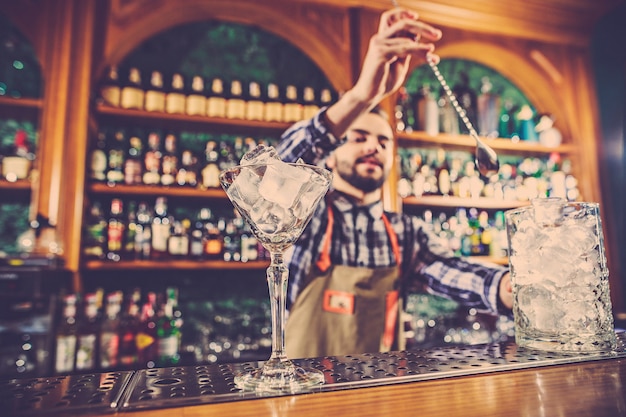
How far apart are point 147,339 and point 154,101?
1.24 meters

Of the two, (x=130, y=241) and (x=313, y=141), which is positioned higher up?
(x=313, y=141)

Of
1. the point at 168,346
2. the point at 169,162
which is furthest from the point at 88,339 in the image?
the point at 169,162

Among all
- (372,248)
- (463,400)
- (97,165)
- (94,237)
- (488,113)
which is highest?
(488,113)

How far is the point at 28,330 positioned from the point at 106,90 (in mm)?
1243

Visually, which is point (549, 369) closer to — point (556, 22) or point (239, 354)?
point (239, 354)

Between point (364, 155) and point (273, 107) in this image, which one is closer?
point (364, 155)

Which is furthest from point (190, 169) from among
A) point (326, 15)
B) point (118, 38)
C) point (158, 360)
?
point (326, 15)

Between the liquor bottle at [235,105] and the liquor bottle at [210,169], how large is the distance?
0.78 feet

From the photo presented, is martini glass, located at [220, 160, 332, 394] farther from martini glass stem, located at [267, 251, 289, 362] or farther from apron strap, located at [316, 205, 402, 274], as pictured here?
apron strap, located at [316, 205, 402, 274]

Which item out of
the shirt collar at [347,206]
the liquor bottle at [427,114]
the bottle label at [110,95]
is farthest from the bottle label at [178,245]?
the liquor bottle at [427,114]

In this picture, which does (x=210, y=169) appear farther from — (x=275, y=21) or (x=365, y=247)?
(x=365, y=247)

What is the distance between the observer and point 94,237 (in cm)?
225

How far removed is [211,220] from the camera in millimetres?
2682

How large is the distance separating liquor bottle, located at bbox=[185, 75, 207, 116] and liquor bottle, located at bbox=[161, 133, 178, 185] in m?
0.20
